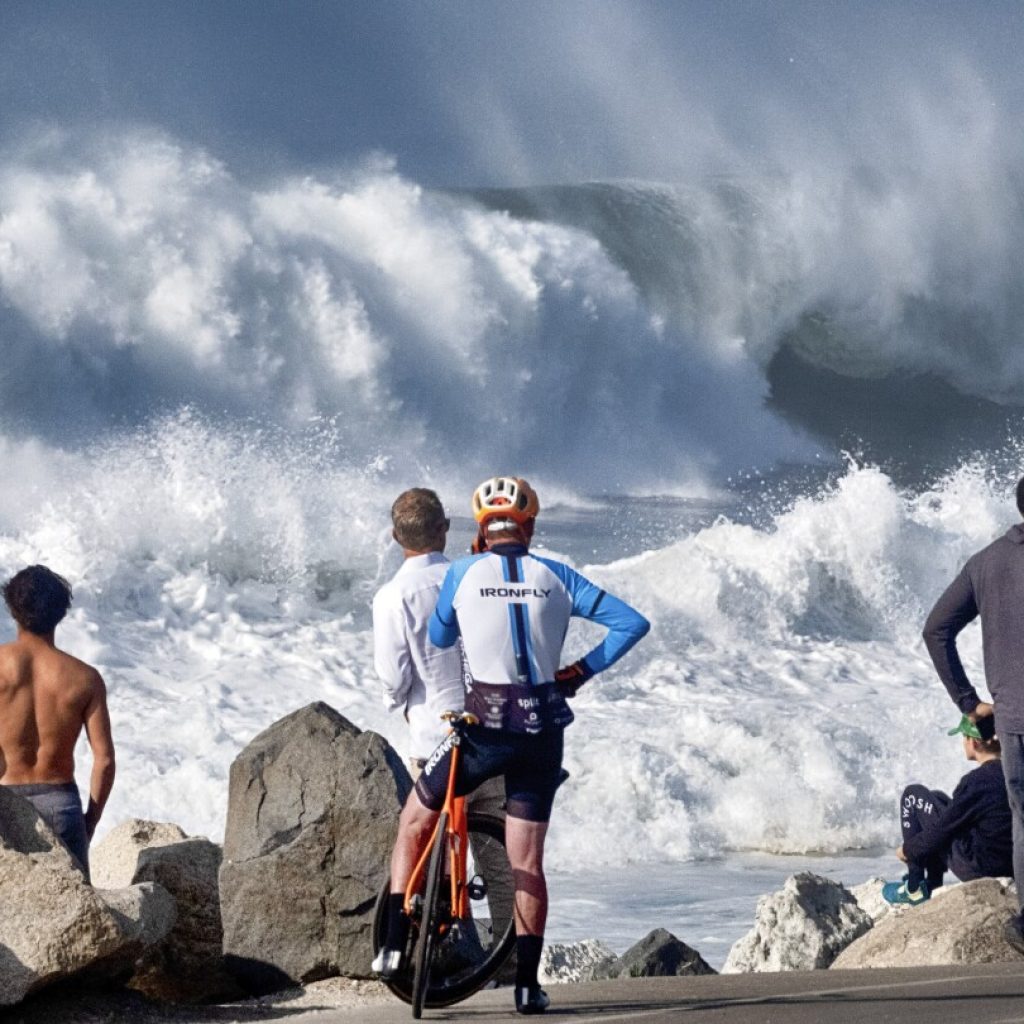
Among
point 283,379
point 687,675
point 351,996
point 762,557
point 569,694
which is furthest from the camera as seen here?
point 283,379

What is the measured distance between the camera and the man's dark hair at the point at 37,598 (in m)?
4.88

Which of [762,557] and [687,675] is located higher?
[762,557]

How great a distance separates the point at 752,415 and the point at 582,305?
4409mm

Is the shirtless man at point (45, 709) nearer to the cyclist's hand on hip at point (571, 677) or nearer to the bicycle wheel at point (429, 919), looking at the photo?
the bicycle wheel at point (429, 919)

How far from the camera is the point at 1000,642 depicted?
5113 millimetres

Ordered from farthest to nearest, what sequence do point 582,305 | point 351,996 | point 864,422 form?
point 864,422 < point 582,305 < point 351,996

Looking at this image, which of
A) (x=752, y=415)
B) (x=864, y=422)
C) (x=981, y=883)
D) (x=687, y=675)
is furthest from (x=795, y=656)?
(x=864, y=422)

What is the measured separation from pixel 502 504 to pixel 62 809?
1.43 metres

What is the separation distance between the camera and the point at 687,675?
13586 millimetres

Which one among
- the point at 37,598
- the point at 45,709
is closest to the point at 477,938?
the point at 45,709

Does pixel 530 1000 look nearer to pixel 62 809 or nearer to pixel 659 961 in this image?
pixel 62 809

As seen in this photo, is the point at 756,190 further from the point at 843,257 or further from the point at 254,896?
the point at 254,896

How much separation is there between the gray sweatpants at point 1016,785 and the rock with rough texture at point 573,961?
1.55m

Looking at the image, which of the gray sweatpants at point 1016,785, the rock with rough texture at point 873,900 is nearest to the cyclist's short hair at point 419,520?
the gray sweatpants at point 1016,785
